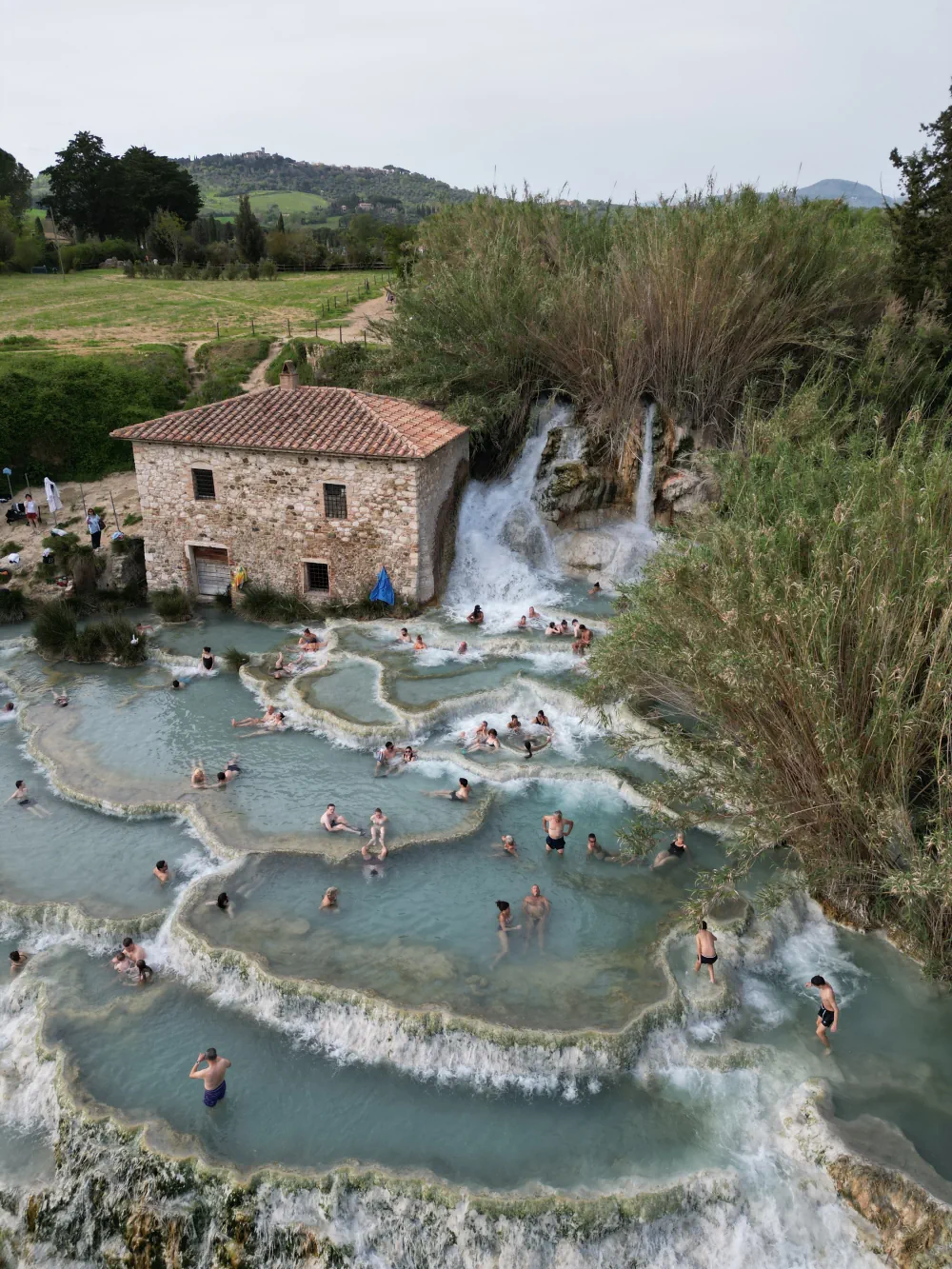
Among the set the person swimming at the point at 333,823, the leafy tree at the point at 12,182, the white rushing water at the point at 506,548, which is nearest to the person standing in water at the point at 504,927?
the person swimming at the point at 333,823

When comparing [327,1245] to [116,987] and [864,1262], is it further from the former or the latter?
[864,1262]

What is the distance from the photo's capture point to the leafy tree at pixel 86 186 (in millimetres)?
65250

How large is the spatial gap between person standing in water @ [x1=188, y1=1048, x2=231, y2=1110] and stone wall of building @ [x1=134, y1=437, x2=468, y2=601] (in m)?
14.5

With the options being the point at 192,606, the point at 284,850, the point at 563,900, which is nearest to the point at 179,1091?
the point at 284,850

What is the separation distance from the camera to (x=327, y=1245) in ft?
30.3

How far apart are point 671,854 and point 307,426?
50.5 feet

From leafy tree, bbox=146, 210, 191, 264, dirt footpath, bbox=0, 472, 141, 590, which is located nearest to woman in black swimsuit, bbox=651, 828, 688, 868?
dirt footpath, bbox=0, 472, 141, 590

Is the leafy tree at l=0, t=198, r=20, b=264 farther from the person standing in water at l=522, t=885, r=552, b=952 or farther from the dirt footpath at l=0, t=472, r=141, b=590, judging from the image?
the person standing in water at l=522, t=885, r=552, b=952

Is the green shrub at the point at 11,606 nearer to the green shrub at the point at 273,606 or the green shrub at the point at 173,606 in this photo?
the green shrub at the point at 173,606

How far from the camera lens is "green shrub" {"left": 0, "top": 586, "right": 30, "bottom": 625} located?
24.0m

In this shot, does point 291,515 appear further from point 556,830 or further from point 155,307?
point 155,307

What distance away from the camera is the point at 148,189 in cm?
6794

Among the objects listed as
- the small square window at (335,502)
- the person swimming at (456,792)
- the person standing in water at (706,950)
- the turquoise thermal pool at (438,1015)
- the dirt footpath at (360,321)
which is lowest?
the turquoise thermal pool at (438,1015)

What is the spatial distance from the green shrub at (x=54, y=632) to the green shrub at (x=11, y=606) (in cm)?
224
